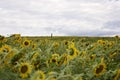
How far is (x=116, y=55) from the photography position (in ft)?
28.6

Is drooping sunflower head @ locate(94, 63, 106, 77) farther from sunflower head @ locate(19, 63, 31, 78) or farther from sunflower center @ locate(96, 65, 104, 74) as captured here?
sunflower head @ locate(19, 63, 31, 78)

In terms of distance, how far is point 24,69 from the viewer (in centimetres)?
534

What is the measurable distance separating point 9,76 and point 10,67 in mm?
658

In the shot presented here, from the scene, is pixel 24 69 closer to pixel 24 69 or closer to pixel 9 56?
pixel 24 69

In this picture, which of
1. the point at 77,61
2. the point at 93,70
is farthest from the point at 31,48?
the point at 93,70

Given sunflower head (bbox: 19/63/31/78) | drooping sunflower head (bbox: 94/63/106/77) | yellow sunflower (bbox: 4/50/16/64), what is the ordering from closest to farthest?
1. sunflower head (bbox: 19/63/31/78)
2. yellow sunflower (bbox: 4/50/16/64)
3. drooping sunflower head (bbox: 94/63/106/77)

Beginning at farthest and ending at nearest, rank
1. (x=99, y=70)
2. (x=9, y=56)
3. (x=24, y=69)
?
1. (x=99, y=70)
2. (x=9, y=56)
3. (x=24, y=69)

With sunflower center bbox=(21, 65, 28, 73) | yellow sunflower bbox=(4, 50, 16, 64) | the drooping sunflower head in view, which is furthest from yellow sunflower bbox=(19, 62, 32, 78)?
the drooping sunflower head

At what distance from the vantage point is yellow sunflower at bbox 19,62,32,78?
525cm

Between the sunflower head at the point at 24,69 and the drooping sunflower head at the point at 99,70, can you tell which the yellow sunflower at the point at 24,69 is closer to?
the sunflower head at the point at 24,69

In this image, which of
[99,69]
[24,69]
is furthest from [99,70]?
[24,69]

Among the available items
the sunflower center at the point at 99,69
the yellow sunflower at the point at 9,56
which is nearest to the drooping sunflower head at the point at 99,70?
the sunflower center at the point at 99,69

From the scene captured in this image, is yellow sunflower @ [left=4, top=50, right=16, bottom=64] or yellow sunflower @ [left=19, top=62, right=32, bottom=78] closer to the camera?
yellow sunflower @ [left=19, top=62, right=32, bottom=78]

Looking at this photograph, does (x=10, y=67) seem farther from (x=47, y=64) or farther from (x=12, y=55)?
(x=47, y=64)
